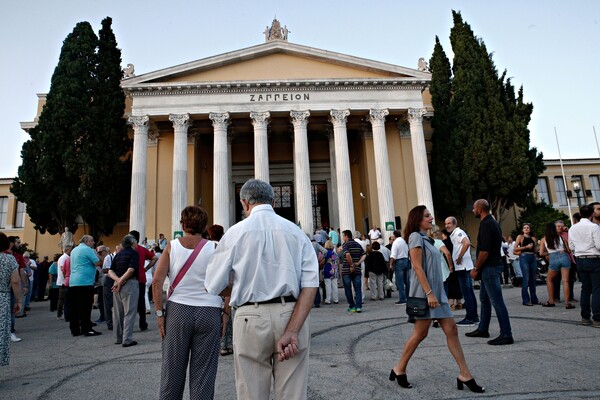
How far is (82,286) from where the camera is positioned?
806cm

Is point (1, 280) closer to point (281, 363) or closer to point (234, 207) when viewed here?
point (281, 363)

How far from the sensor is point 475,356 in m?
5.23

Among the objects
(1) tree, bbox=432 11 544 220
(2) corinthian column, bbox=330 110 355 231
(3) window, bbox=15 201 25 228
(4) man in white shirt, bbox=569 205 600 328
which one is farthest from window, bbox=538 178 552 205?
(3) window, bbox=15 201 25 228

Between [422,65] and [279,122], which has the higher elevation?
[422,65]

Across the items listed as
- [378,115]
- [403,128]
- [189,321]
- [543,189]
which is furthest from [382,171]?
[189,321]

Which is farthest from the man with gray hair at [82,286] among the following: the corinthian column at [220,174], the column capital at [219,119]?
the column capital at [219,119]

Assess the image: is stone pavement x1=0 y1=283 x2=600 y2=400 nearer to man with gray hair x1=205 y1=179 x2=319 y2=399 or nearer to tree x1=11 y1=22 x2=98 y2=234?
man with gray hair x1=205 y1=179 x2=319 y2=399

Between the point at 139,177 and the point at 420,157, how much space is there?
15860mm

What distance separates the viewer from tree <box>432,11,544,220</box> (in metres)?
23.2

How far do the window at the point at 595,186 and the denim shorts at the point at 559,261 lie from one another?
1180 inches

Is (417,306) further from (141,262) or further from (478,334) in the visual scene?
(141,262)

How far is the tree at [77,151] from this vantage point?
2191 cm

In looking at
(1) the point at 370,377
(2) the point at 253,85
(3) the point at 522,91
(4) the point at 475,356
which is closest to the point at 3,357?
(1) the point at 370,377

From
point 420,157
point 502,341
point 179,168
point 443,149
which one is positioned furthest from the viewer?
point 443,149
